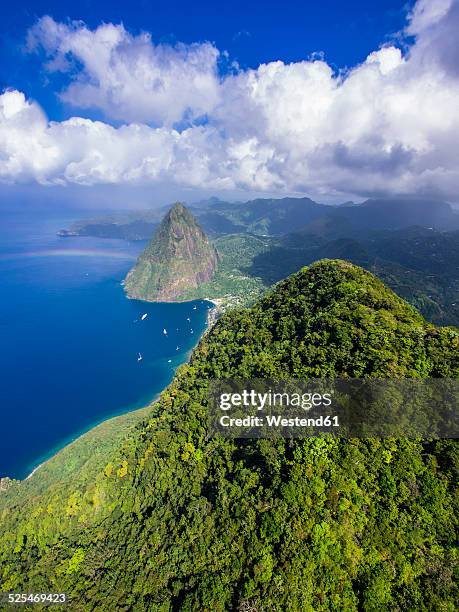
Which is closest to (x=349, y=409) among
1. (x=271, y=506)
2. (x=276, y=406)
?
(x=276, y=406)

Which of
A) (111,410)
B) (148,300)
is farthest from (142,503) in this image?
(148,300)

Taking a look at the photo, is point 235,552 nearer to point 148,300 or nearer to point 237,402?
→ point 237,402

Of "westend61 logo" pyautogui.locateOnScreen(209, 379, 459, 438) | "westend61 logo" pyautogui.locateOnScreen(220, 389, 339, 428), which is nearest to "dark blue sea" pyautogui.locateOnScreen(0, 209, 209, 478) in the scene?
"westend61 logo" pyautogui.locateOnScreen(220, 389, 339, 428)

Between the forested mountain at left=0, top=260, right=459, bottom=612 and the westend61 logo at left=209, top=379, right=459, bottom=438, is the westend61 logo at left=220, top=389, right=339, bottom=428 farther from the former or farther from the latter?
the forested mountain at left=0, top=260, right=459, bottom=612

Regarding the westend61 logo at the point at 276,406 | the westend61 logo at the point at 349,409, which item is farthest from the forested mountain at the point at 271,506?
the westend61 logo at the point at 276,406

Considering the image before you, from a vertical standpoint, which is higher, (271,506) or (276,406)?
(276,406)

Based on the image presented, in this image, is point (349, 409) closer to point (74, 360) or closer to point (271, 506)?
point (271, 506)
